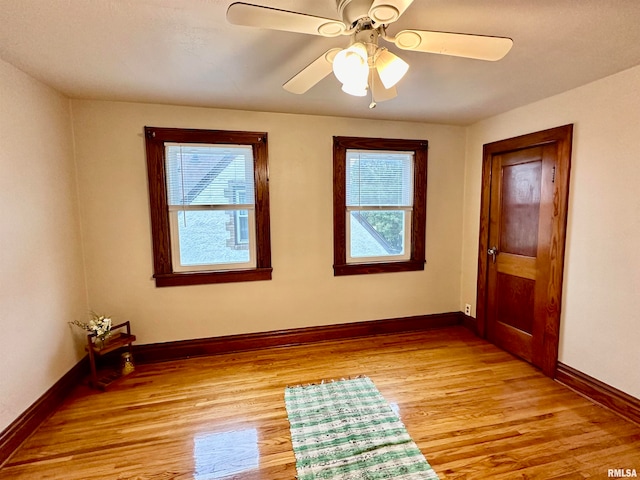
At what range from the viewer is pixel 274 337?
324 centimetres

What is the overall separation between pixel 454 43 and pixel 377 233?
7.42ft

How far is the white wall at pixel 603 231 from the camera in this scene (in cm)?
211

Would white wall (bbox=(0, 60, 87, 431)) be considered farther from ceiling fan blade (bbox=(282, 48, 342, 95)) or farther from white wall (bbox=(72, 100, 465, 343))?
ceiling fan blade (bbox=(282, 48, 342, 95))

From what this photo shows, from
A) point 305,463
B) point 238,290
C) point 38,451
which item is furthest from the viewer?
point 238,290

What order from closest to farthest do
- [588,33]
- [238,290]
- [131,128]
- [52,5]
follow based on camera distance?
[52,5], [588,33], [131,128], [238,290]

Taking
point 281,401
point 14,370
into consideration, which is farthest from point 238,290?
point 14,370

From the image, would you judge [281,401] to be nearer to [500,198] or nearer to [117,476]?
[117,476]

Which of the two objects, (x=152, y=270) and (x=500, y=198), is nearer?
(x=152, y=270)

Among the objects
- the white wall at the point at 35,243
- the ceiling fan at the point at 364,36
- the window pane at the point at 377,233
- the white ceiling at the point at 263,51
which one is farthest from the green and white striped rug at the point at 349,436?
the white ceiling at the point at 263,51

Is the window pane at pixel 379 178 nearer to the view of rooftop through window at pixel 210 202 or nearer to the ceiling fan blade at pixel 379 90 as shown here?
the view of rooftop through window at pixel 210 202

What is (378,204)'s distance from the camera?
133 inches

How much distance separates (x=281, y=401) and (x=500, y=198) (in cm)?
277

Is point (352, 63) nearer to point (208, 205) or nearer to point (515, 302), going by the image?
point (208, 205)

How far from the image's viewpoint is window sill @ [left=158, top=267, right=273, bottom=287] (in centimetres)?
293
